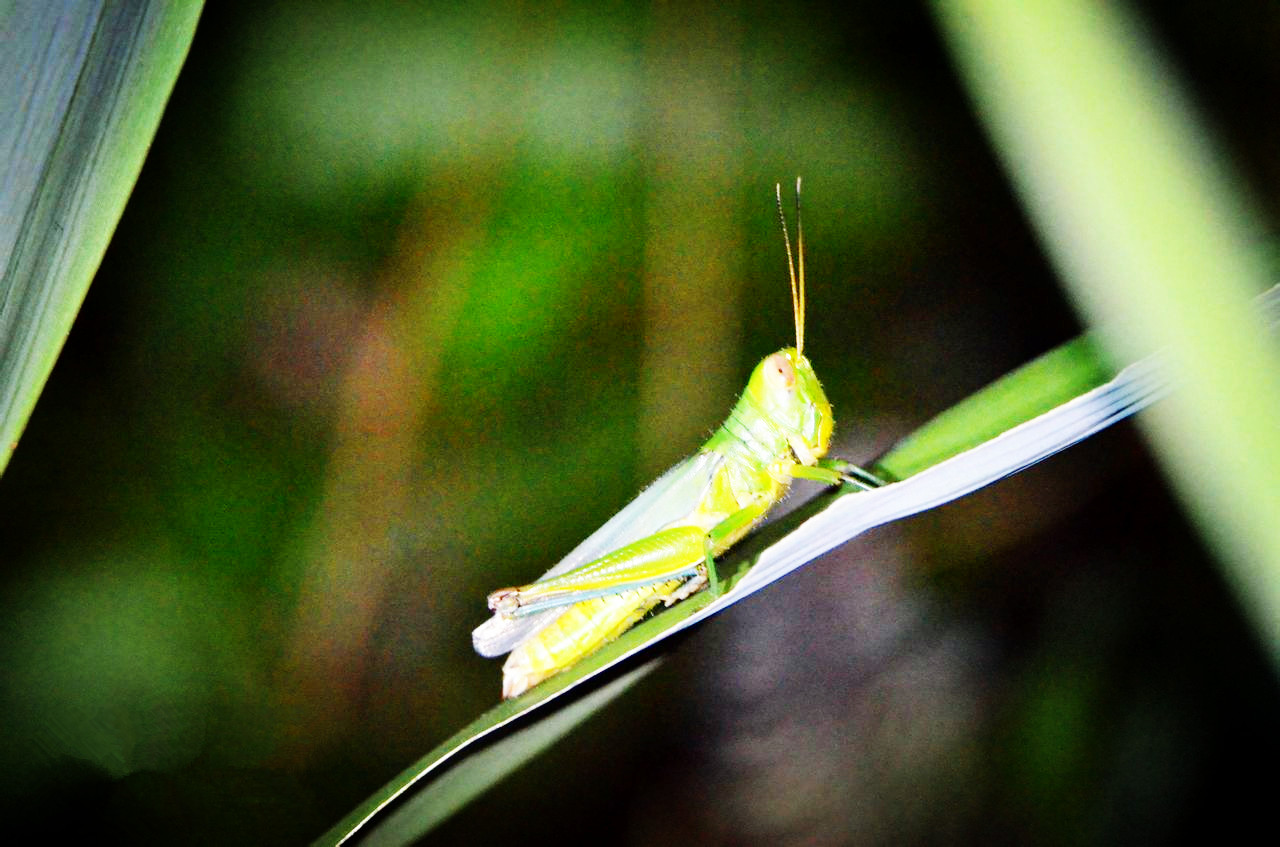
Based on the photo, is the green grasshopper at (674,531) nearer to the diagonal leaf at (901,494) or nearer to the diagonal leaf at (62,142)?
the diagonal leaf at (901,494)

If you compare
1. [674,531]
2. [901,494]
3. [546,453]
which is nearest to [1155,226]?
[901,494]

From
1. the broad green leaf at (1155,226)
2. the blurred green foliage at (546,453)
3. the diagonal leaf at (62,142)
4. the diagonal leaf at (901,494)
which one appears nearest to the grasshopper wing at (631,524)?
the blurred green foliage at (546,453)

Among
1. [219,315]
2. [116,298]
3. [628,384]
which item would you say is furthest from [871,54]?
[116,298]

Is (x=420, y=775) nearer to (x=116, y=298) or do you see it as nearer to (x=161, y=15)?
(x=161, y=15)

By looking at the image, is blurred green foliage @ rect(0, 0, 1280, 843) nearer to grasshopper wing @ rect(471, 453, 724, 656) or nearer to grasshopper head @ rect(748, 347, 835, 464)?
grasshopper wing @ rect(471, 453, 724, 656)

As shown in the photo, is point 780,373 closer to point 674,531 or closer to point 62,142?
point 674,531

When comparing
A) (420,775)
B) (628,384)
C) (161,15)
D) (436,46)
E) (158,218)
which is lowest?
(420,775)
